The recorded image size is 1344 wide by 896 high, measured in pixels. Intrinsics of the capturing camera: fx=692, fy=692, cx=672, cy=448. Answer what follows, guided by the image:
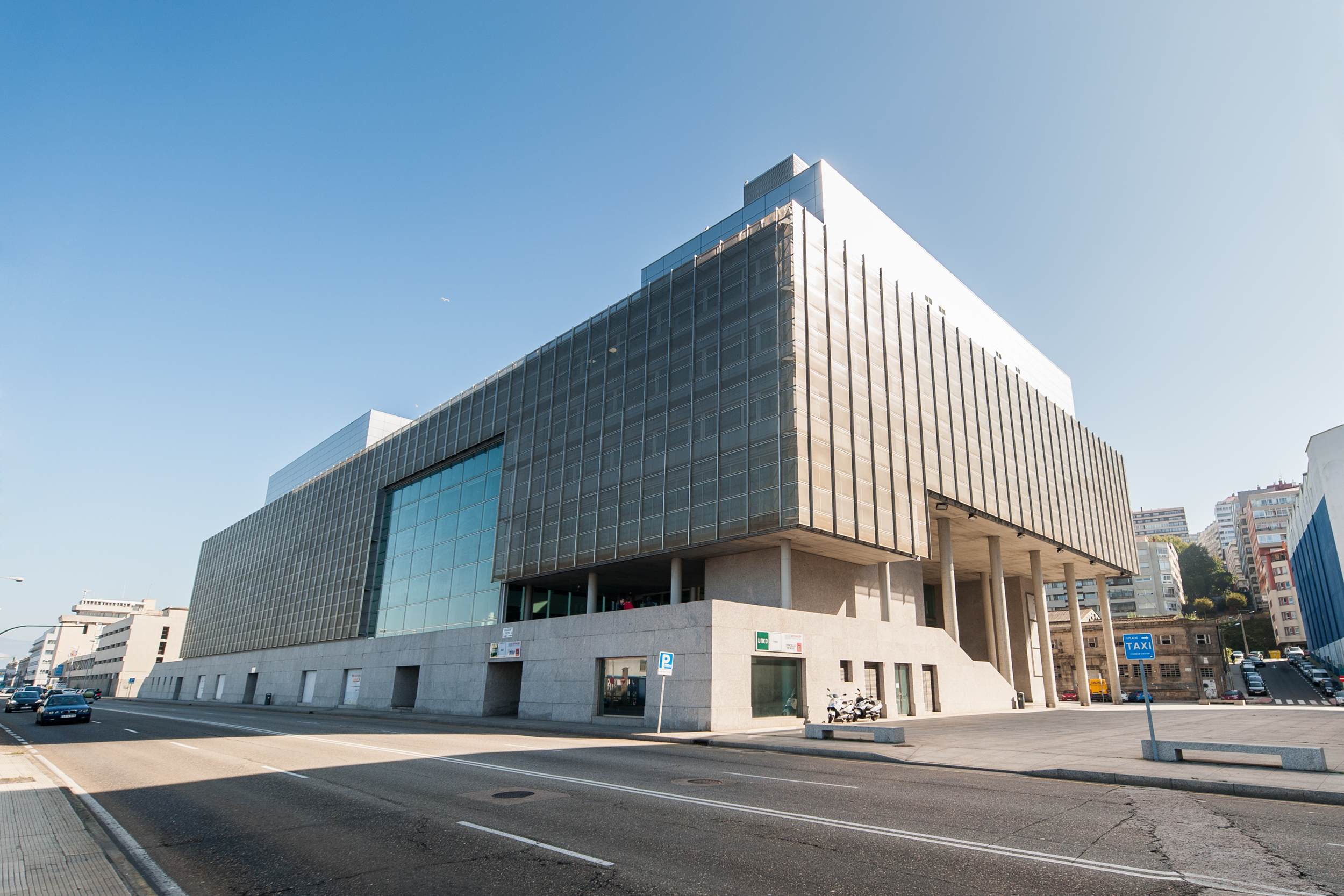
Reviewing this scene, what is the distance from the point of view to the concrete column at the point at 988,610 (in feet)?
184

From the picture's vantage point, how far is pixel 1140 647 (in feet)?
51.9

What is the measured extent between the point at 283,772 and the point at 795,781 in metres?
10.2

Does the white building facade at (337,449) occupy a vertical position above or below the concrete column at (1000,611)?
above

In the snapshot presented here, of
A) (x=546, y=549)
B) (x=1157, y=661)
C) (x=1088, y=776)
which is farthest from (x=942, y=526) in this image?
(x=1157, y=661)

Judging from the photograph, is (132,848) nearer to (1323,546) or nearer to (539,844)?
(539,844)

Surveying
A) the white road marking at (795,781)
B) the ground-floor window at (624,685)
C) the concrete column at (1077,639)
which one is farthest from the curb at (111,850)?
the concrete column at (1077,639)

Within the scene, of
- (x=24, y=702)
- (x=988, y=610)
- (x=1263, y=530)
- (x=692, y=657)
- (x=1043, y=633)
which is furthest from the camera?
(x=1263, y=530)

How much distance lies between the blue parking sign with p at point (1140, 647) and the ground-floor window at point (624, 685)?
18528 mm

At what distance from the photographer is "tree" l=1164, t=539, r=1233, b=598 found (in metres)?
144

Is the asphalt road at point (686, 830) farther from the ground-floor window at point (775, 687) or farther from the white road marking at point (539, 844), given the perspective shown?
the ground-floor window at point (775, 687)

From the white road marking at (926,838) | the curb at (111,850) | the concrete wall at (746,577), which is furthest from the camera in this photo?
the concrete wall at (746,577)

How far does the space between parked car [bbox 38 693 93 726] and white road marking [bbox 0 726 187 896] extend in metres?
24.0

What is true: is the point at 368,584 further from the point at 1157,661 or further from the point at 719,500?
the point at 1157,661

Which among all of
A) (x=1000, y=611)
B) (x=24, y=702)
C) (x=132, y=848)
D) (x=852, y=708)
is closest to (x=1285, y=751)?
(x=852, y=708)
